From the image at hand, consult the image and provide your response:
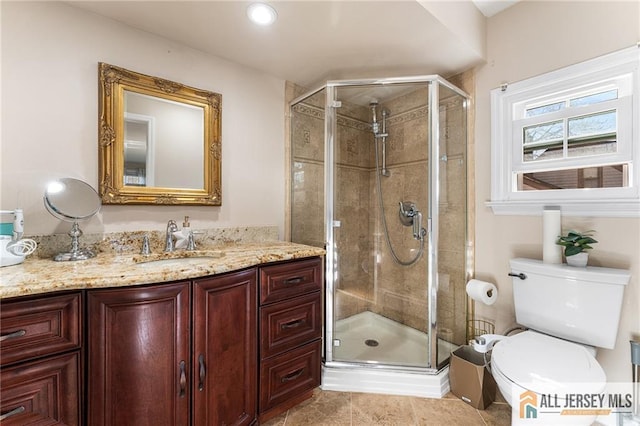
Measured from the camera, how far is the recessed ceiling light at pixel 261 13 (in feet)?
4.63

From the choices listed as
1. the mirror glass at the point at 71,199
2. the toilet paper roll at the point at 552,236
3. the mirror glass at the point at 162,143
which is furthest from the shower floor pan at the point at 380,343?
the mirror glass at the point at 71,199

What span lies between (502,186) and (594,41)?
886mm

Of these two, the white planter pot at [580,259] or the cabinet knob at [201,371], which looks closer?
the cabinet knob at [201,371]

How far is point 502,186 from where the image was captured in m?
1.87

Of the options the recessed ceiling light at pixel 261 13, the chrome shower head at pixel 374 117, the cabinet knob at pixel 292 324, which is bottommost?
the cabinet knob at pixel 292 324

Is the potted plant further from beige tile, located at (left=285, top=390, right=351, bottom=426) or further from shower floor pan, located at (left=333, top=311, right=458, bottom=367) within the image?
beige tile, located at (left=285, top=390, right=351, bottom=426)

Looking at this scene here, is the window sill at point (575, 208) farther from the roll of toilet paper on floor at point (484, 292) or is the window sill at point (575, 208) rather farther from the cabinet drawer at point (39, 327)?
→ the cabinet drawer at point (39, 327)

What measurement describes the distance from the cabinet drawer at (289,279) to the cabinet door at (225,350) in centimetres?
7

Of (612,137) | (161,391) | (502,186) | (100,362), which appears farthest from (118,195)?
(612,137)

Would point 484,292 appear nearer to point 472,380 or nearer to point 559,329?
point 559,329

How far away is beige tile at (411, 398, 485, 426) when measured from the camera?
1.49m

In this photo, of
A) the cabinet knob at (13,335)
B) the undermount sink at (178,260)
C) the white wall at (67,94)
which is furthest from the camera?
the undermount sink at (178,260)

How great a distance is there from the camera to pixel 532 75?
68.5 inches

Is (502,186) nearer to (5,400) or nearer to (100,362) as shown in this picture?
(100,362)
